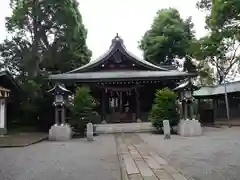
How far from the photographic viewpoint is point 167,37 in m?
36.6

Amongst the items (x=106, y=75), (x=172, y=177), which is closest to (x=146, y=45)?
(x=106, y=75)

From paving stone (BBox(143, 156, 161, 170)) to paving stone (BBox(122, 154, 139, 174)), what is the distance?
409 mm

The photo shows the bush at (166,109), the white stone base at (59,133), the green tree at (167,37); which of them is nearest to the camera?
the white stone base at (59,133)

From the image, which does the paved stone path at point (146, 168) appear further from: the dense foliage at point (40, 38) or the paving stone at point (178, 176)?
the dense foliage at point (40, 38)

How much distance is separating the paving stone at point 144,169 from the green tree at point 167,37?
29203 millimetres

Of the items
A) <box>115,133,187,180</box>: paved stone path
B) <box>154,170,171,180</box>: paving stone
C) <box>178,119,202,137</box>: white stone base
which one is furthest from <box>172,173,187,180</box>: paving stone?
<box>178,119,202,137</box>: white stone base

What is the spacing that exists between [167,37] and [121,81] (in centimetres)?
1593

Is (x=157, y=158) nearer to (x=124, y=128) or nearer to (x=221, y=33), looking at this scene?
(x=124, y=128)

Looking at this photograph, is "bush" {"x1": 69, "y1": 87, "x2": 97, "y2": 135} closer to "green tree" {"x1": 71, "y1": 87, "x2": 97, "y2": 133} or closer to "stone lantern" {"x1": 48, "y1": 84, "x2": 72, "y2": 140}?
"green tree" {"x1": 71, "y1": 87, "x2": 97, "y2": 133}

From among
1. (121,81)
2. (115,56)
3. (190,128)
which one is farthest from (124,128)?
(115,56)

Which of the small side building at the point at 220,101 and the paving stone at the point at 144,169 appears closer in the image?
the paving stone at the point at 144,169

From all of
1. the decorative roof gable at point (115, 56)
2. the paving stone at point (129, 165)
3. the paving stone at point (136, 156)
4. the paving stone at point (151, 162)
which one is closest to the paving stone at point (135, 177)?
the paving stone at point (129, 165)

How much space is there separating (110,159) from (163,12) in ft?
109

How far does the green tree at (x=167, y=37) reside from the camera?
37.0m
